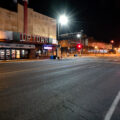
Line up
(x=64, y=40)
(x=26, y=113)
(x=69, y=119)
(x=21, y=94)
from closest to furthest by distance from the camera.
Answer: 1. (x=69, y=119)
2. (x=26, y=113)
3. (x=21, y=94)
4. (x=64, y=40)

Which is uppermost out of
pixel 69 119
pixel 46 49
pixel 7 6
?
pixel 7 6

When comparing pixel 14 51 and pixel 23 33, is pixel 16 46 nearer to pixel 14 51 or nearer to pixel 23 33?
pixel 14 51

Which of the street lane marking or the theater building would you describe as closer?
the street lane marking

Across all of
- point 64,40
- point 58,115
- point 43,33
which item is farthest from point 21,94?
point 64,40

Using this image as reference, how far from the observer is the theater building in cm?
2202

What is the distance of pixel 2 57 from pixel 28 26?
9590mm

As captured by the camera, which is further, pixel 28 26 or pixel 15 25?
pixel 28 26

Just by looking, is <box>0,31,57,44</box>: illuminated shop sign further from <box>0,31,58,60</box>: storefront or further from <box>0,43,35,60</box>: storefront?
<box>0,43,35,60</box>: storefront

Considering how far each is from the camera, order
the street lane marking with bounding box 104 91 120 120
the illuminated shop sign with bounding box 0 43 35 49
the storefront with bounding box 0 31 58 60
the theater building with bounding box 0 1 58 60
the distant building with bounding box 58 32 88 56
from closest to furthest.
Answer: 1. the street lane marking with bounding box 104 91 120 120
2. the storefront with bounding box 0 31 58 60
3. the illuminated shop sign with bounding box 0 43 35 49
4. the theater building with bounding box 0 1 58 60
5. the distant building with bounding box 58 32 88 56

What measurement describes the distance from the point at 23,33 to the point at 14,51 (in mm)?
4728

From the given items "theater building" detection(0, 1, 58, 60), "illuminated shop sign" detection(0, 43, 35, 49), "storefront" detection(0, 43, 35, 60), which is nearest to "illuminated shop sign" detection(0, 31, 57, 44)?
"theater building" detection(0, 1, 58, 60)

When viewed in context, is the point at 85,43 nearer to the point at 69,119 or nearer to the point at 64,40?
the point at 64,40

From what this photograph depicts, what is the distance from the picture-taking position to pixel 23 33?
74.0 ft

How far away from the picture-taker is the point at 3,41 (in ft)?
70.2
